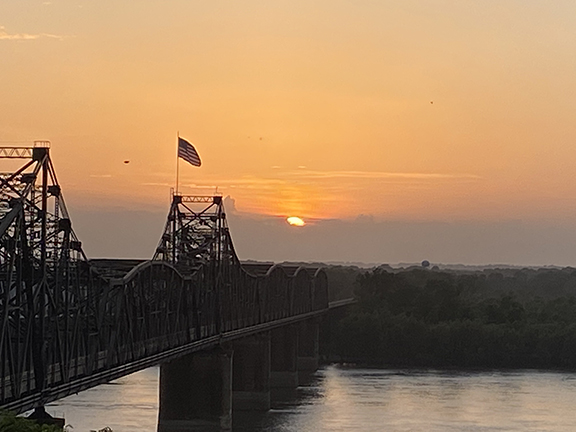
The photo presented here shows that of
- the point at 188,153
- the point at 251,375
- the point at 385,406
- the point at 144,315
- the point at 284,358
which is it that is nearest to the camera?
the point at 144,315

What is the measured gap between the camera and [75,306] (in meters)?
54.7

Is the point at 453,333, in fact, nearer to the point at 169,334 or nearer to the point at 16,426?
the point at 169,334

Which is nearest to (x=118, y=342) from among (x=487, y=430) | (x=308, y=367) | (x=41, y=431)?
(x=41, y=431)

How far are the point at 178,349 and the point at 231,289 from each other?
25676mm

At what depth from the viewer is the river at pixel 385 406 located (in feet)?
305

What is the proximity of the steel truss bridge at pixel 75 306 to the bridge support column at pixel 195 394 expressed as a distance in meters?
2.29

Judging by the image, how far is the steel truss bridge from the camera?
46.3 metres

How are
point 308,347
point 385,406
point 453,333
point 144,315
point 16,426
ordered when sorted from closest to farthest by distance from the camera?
1. point 16,426
2. point 144,315
3. point 385,406
4. point 308,347
5. point 453,333

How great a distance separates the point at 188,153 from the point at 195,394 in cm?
1700

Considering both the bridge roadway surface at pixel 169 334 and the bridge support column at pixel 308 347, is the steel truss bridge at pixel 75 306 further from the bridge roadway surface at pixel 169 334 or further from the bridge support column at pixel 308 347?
the bridge support column at pixel 308 347

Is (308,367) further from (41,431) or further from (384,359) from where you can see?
(41,431)

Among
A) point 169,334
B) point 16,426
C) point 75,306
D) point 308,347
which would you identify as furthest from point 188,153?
point 308,347

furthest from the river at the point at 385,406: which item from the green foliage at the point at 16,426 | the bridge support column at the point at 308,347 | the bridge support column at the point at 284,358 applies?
the green foliage at the point at 16,426

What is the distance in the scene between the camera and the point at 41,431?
109 feet
